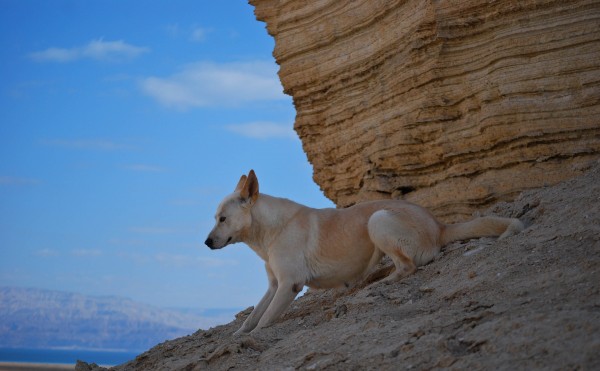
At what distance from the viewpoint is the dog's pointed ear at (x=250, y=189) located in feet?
29.8

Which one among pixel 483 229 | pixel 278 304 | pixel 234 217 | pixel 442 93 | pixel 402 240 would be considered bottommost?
pixel 278 304

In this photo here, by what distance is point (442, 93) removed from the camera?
37.7 feet

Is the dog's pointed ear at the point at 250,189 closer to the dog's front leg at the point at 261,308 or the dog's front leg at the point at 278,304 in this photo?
the dog's front leg at the point at 261,308

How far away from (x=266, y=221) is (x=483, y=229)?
257cm

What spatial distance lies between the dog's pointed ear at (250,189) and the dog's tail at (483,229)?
231 cm

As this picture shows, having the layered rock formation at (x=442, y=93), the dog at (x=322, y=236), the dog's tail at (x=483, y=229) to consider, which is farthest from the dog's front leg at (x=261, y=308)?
the layered rock formation at (x=442, y=93)

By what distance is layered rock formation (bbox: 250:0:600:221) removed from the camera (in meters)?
10.1

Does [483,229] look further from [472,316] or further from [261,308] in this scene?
[472,316]

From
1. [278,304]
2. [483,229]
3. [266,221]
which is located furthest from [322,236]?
[483,229]

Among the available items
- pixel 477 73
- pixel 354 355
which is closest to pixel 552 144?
pixel 477 73

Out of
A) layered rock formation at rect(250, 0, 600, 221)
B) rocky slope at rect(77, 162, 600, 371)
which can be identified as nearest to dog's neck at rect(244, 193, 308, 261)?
rocky slope at rect(77, 162, 600, 371)

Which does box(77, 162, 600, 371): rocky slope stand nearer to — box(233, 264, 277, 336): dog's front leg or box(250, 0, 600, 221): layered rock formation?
box(233, 264, 277, 336): dog's front leg

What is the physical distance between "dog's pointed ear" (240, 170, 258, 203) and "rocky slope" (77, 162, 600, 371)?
1.50 metres

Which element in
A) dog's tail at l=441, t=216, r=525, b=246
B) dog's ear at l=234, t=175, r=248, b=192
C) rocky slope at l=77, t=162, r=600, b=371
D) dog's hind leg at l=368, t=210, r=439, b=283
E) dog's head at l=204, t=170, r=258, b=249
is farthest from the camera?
dog's ear at l=234, t=175, r=248, b=192
